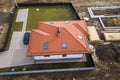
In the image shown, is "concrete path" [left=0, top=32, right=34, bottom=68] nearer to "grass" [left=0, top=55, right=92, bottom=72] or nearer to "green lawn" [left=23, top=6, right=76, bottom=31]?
"grass" [left=0, top=55, right=92, bottom=72]

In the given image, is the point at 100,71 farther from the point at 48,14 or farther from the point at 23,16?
the point at 23,16

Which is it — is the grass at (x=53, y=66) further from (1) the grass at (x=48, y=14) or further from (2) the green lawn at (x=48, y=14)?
(2) the green lawn at (x=48, y=14)

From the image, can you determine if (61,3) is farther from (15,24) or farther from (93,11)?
(15,24)

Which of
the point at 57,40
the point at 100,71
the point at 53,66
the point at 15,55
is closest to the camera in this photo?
the point at 57,40

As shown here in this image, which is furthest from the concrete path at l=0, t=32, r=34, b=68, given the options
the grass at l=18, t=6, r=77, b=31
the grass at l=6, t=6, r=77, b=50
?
the grass at l=18, t=6, r=77, b=31

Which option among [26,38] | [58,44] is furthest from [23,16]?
[58,44]

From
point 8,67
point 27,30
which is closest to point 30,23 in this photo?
point 27,30

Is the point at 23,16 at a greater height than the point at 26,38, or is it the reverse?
the point at 23,16
